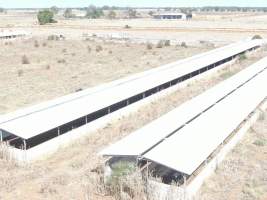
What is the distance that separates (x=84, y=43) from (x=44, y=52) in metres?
10.4

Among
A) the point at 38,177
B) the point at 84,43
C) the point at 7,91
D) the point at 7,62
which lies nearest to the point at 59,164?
the point at 38,177

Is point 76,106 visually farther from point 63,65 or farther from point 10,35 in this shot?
point 10,35

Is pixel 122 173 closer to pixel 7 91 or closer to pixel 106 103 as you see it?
pixel 106 103

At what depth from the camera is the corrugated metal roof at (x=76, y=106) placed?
1806 cm

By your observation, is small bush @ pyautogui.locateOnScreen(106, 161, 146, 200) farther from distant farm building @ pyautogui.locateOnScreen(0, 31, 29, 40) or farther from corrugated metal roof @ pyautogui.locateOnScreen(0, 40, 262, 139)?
distant farm building @ pyautogui.locateOnScreen(0, 31, 29, 40)

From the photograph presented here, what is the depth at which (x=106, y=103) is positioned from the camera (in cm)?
2239

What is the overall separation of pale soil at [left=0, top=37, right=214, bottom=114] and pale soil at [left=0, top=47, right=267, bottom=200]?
8.39 m

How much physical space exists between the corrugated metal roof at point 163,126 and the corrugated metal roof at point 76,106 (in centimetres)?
407

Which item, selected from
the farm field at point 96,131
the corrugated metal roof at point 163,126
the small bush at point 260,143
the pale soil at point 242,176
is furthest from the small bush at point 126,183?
the small bush at point 260,143

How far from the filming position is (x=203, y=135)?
54.3ft

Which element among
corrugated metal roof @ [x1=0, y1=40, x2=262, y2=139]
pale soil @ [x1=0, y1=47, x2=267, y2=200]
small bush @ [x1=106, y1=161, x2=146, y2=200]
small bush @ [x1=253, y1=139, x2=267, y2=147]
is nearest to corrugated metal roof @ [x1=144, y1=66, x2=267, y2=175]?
small bush @ [x1=106, y1=161, x2=146, y2=200]

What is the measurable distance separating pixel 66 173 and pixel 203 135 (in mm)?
5899

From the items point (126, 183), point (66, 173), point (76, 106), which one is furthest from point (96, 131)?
point (126, 183)

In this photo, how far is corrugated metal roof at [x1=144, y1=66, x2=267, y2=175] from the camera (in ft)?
45.9
